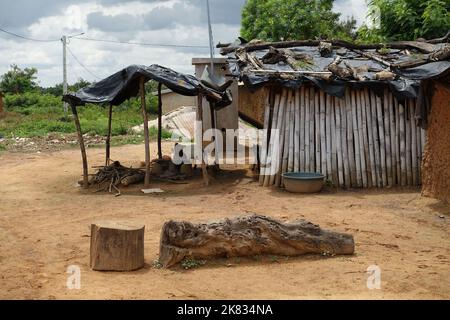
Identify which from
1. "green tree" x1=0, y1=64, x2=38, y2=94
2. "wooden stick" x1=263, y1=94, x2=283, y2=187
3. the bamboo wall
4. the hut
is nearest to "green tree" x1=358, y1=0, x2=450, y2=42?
the hut

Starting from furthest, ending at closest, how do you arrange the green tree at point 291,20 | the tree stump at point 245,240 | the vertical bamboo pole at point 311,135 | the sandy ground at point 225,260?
the green tree at point 291,20 < the vertical bamboo pole at point 311,135 < the tree stump at point 245,240 < the sandy ground at point 225,260

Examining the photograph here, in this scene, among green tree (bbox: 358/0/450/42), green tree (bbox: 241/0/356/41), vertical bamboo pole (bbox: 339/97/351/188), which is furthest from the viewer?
green tree (bbox: 241/0/356/41)

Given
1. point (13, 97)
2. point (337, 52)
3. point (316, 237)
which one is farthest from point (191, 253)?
point (13, 97)

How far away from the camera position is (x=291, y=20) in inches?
888

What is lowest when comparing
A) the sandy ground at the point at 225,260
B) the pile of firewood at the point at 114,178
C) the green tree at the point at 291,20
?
the sandy ground at the point at 225,260

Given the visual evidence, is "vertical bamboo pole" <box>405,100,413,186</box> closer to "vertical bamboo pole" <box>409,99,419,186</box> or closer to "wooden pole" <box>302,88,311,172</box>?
"vertical bamboo pole" <box>409,99,419,186</box>

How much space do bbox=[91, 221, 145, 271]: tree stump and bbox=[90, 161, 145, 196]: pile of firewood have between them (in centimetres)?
525

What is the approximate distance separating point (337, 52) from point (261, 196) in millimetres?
4125

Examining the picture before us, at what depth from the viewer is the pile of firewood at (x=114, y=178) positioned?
11133mm

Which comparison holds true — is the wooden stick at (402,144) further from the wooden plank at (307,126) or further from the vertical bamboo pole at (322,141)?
the wooden plank at (307,126)

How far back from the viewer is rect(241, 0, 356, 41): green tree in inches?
889

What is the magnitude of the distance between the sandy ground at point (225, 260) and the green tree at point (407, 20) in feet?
23.7

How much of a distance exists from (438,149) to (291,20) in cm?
1488

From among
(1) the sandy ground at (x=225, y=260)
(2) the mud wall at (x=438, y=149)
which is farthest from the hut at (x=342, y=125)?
(2) the mud wall at (x=438, y=149)
